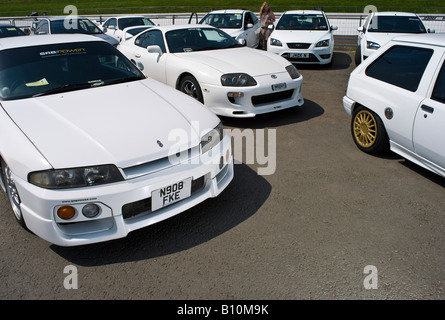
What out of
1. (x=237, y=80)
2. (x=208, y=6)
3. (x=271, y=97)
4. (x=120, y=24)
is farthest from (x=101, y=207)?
(x=208, y=6)

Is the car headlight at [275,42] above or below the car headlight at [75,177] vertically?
below

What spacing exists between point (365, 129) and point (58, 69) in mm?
3552

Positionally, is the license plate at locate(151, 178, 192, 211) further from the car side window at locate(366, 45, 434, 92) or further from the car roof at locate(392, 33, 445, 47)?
the car roof at locate(392, 33, 445, 47)

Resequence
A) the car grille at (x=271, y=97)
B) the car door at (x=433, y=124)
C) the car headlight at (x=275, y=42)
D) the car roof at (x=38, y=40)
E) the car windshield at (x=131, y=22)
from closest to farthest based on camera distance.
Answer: the car door at (x=433, y=124) < the car roof at (x=38, y=40) < the car grille at (x=271, y=97) < the car headlight at (x=275, y=42) < the car windshield at (x=131, y=22)

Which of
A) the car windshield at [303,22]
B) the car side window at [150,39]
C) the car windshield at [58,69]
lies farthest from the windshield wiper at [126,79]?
the car windshield at [303,22]

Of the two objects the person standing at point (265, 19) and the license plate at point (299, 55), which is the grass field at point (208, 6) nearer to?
the person standing at point (265, 19)

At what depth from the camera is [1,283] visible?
105 inches

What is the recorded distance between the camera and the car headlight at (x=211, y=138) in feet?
10.7

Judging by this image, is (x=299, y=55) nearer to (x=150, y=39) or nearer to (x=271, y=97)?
(x=150, y=39)

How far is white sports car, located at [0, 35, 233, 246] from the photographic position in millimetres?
2680

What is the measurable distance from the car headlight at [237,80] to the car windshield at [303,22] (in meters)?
5.78

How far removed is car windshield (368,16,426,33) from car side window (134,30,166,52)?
564 cm

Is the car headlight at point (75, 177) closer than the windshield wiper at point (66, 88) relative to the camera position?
Yes
